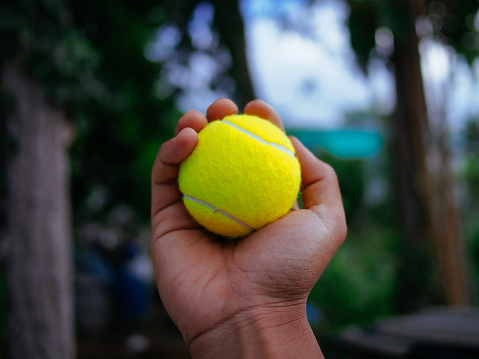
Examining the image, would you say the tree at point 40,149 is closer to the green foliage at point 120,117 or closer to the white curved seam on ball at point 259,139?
the green foliage at point 120,117

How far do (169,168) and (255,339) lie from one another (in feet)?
2.29

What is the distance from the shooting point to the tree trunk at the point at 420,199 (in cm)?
438

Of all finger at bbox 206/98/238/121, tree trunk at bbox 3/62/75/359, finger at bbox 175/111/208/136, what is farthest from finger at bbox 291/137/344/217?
tree trunk at bbox 3/62/75/359

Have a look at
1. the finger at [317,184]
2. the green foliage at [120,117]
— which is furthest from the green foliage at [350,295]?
the finger at [317,184]

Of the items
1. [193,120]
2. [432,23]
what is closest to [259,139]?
[193,120]

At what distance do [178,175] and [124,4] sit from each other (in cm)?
392

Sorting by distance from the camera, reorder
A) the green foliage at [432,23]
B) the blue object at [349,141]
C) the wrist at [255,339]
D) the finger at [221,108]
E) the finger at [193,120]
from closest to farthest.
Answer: the wrist at [255,339] → the finger at [193,120] → the finger at [221,108] → the green foliage at [432,23] → the blue object at [349,141]

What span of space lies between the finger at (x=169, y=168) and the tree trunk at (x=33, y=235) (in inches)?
81.1

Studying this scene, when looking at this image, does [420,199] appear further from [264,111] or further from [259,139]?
[259,139]

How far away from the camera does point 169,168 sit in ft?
4.52

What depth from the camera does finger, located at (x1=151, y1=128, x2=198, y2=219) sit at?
4.03 feet

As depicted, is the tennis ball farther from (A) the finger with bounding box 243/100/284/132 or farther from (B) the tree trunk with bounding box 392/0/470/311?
(B) the tree trunk with bounding box 392/0/470/311

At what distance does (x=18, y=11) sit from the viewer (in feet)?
9.08

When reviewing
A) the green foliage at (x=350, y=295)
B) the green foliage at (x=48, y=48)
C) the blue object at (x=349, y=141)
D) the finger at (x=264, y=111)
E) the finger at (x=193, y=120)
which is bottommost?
the green foliage at (x=350, y=295)
